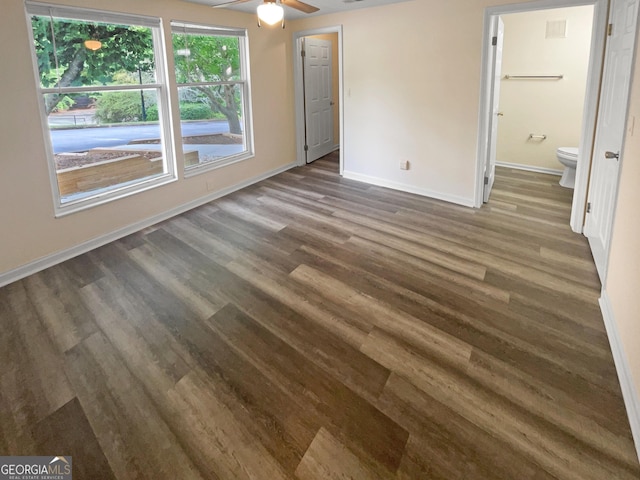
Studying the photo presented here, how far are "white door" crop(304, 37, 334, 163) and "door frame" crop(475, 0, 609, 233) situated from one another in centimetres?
292

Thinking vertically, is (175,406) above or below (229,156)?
below

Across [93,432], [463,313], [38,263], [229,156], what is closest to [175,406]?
[93,432]

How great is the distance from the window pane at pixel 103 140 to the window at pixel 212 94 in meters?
0.41

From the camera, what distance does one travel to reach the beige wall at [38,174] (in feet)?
9.23

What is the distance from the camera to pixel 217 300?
105 inches

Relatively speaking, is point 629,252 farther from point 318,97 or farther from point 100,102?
point 318,97

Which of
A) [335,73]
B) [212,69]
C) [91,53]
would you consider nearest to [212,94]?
[212,69]

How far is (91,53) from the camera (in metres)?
3.33

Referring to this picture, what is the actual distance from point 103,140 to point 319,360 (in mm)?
3056

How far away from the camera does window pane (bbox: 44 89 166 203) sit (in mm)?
3279

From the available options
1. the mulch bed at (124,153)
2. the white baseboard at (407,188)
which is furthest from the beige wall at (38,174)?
the white baseboard at (407,188)

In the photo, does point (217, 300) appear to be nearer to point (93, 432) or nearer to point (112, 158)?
point (93, 432)

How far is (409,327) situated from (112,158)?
3275mm

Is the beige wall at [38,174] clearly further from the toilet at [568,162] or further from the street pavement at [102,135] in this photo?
the toilet at [568,162]
